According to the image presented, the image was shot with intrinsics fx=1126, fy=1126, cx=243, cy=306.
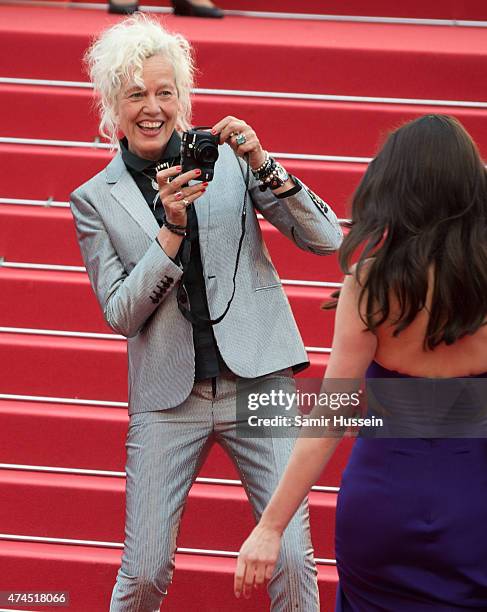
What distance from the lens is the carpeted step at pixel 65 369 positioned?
3932 millimetres

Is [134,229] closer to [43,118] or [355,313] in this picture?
[355,313]

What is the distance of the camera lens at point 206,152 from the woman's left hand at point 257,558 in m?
0.93

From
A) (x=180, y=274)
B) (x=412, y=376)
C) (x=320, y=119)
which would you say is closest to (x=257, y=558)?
(x=412, y=376)

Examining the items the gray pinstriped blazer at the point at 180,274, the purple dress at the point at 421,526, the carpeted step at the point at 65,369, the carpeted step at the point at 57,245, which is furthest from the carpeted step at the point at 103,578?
the purple dress at the point at 421,526

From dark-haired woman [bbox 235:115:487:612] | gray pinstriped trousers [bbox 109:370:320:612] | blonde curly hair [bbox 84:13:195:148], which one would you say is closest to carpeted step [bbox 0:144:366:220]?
blonde curly hair [bbox 84:13:195:148]

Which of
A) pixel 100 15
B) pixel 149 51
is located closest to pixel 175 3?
pixel 100 15

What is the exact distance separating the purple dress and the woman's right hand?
741 millimetres

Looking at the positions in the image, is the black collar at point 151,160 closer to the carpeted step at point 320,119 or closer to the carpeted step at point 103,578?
the carpeted step at point 103,578

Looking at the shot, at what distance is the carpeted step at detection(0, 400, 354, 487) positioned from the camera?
3812mm

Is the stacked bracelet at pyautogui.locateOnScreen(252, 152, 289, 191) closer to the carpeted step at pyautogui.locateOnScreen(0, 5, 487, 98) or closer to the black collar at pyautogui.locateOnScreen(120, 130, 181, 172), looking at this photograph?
the black collar at pyautogui.locateOnScreen(120, 130, 181, 172)

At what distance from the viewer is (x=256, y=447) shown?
8.96ft

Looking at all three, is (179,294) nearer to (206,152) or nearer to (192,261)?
(192,261)

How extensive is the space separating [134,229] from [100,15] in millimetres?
2698

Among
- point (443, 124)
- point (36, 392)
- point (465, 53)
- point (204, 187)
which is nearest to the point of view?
point (443, 124)
